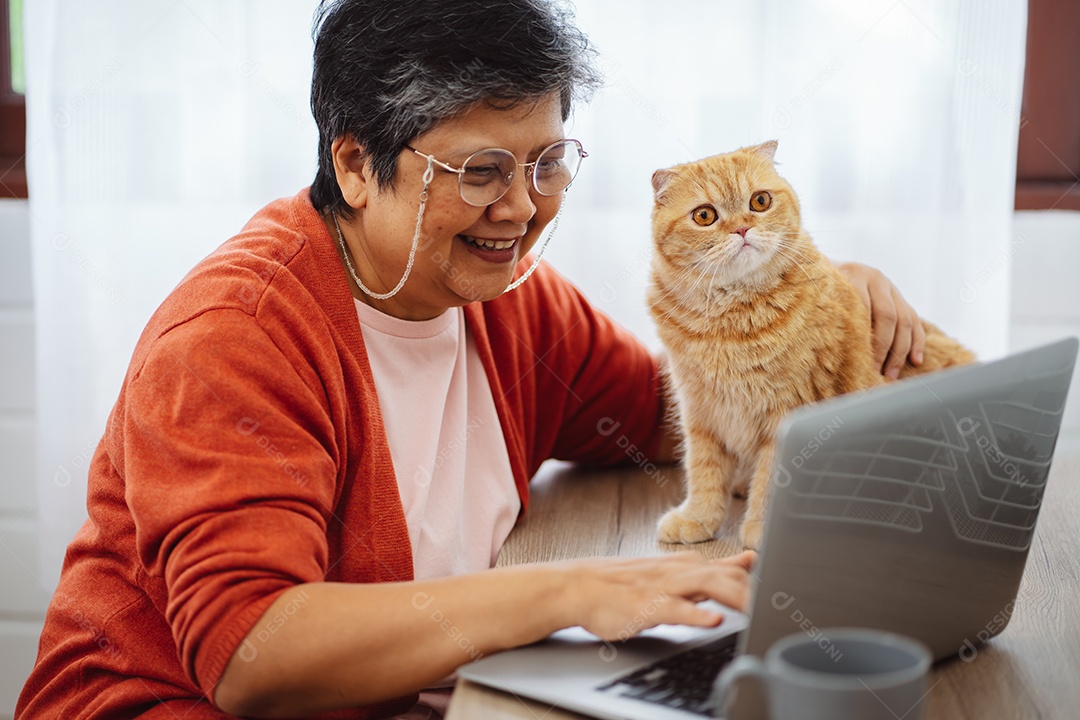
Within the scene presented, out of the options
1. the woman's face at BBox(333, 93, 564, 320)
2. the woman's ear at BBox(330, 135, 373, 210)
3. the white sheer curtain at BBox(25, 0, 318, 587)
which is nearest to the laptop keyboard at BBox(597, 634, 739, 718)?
the woman's face at BBox(333, 93, 564, 320)

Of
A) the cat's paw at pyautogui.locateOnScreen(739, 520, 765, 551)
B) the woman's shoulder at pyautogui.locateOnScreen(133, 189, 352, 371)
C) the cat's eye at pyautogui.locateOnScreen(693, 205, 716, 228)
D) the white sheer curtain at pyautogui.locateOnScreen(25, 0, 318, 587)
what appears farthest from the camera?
the white sheer curtain at pyautogui.locateOnScreen(25, 0, 318, 587)

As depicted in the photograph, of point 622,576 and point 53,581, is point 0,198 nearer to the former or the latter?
point 53,581

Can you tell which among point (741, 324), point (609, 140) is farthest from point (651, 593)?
point (609, 140)

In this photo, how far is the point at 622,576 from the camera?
2.84 feet

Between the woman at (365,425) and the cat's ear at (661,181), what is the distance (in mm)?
120

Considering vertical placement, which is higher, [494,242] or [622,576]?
[494,242]

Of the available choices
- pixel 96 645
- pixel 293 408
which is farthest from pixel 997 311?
pixel 96 645

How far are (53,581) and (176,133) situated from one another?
0.97 metres

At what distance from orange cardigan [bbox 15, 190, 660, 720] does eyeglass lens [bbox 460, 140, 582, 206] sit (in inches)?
7.4

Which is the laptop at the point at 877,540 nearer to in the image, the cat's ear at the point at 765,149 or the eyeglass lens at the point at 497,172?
the eyeglass lens at the point at 497,172

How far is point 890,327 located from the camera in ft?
4.45

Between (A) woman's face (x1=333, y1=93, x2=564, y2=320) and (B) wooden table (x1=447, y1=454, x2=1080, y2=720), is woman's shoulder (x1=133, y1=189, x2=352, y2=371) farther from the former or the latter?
(B) wooden table (x1=447, y1=454, x2=1080, y2=720)

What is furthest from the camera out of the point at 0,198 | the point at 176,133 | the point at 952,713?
the point at 0,198

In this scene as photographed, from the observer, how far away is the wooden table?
785 millimetres
